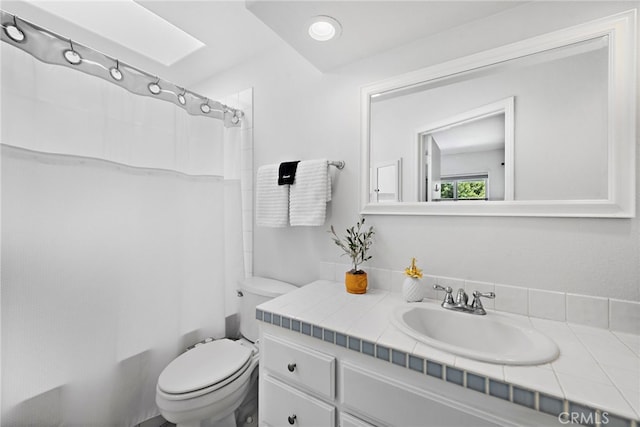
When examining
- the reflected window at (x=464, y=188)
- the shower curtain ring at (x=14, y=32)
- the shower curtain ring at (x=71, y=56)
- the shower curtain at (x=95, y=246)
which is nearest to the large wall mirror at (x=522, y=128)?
the reflected window at (x=464, y=188)

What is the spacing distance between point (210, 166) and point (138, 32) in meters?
0.99

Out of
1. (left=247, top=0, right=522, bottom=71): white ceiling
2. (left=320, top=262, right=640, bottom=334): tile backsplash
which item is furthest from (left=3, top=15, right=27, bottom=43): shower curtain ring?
(left=320, top=262, right=640, bottom=334): tile backsplash

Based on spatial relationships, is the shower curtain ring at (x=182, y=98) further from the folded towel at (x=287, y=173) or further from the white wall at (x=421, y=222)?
the folded towel at (x=287, y=173)

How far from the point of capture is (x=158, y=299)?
1379mm

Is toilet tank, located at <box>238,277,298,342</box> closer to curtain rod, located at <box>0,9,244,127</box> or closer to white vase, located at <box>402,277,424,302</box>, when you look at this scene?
white vase, located at <box>402,277,424,302</box>

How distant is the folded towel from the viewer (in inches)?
58.7

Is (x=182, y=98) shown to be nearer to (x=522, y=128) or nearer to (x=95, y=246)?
(x=95, y=246)

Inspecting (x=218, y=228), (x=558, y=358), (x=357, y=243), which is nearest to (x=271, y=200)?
(x=218, y=228)

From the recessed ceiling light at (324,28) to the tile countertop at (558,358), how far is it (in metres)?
1.24

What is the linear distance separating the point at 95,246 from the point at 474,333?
5.43 ft

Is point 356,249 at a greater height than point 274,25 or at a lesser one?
lesser

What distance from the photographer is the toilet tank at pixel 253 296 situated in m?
1.51

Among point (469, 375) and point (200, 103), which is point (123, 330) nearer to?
point (200, 103)

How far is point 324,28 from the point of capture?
1.18 meters
